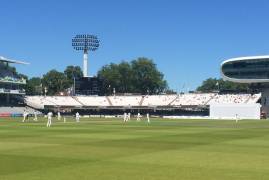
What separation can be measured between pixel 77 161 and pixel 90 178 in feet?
15.2

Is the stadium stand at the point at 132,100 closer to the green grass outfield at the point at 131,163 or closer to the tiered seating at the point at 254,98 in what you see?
the tiered seating at the point at 254,98

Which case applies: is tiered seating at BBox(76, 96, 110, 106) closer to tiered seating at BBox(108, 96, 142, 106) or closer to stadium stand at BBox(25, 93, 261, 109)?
stadium stand at BBox(25, 93, 261, 109)

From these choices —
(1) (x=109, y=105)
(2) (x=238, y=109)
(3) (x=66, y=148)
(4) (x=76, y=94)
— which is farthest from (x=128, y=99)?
(3) (x=66, y=148)

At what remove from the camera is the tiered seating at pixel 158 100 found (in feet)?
511

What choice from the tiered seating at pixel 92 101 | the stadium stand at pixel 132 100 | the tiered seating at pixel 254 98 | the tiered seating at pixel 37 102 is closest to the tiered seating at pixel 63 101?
the stadium stand at pixel 132 100

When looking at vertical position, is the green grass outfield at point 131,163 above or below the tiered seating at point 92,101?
below

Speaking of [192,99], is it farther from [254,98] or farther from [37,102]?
[37,102]

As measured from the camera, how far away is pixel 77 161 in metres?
20.5

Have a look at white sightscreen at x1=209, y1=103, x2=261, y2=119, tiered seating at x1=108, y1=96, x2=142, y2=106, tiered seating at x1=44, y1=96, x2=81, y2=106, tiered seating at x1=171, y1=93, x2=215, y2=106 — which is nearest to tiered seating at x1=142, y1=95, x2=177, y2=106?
tiered seating at x1=171, y1=93, x2=215, y2=106

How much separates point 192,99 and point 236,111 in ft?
133

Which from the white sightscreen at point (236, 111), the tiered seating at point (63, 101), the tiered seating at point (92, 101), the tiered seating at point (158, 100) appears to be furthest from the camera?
the tiered seating at point (158, 100)

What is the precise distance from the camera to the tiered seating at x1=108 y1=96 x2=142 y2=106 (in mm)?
158000

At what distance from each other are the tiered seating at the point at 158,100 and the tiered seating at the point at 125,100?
255cm

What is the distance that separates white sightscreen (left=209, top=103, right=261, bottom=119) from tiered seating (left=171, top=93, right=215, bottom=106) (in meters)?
30.0
